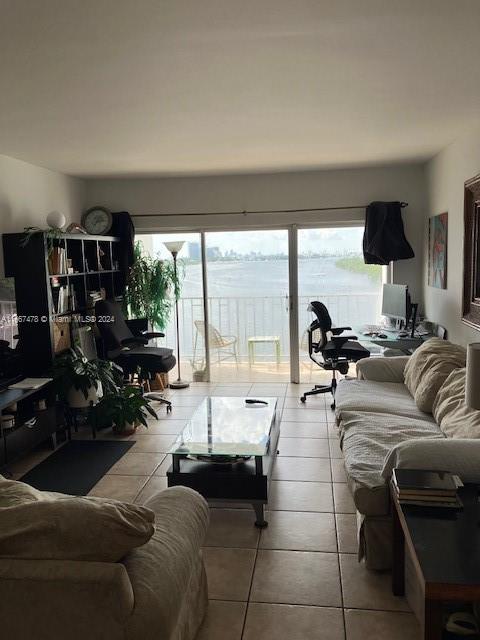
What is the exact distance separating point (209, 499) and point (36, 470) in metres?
1.51

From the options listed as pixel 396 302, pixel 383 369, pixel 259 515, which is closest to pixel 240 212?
pixel 396 302

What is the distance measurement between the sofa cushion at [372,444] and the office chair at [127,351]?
224cm

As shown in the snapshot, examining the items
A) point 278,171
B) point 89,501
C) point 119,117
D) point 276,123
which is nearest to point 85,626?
point 89,501

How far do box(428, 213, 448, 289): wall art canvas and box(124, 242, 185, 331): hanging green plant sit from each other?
2768 mm

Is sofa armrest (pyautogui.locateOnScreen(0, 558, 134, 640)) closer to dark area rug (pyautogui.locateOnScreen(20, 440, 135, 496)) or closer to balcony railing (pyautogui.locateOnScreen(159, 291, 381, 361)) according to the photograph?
dark area rug (pyautogui.locateOnScreen(20, 440, 135, 496))

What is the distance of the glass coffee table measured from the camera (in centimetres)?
289

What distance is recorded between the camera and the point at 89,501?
1.56 metres

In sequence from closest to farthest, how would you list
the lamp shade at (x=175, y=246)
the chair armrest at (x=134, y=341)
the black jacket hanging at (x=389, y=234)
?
the chair armrest at (x=134, y=341) → the black jacket hanging at (x=389, y=234) → the lamp shade at (x=175, y=246)

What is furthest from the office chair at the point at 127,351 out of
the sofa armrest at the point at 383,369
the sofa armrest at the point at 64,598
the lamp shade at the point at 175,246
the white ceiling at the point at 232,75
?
the sofa armrest at the point at 64,598

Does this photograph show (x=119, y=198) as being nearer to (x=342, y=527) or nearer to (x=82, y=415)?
(x=82, y=415)

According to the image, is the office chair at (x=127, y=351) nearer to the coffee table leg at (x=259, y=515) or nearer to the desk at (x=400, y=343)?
the desk at (x=400, y=343)

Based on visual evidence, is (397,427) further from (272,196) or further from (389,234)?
(272,196)

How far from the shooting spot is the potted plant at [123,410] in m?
4.31

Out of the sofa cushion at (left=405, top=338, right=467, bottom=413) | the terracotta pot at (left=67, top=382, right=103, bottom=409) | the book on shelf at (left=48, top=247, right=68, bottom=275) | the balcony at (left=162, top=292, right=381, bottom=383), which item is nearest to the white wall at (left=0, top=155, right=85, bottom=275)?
the book on shelf at (left=48, top=247, right=68, bottom=275)
